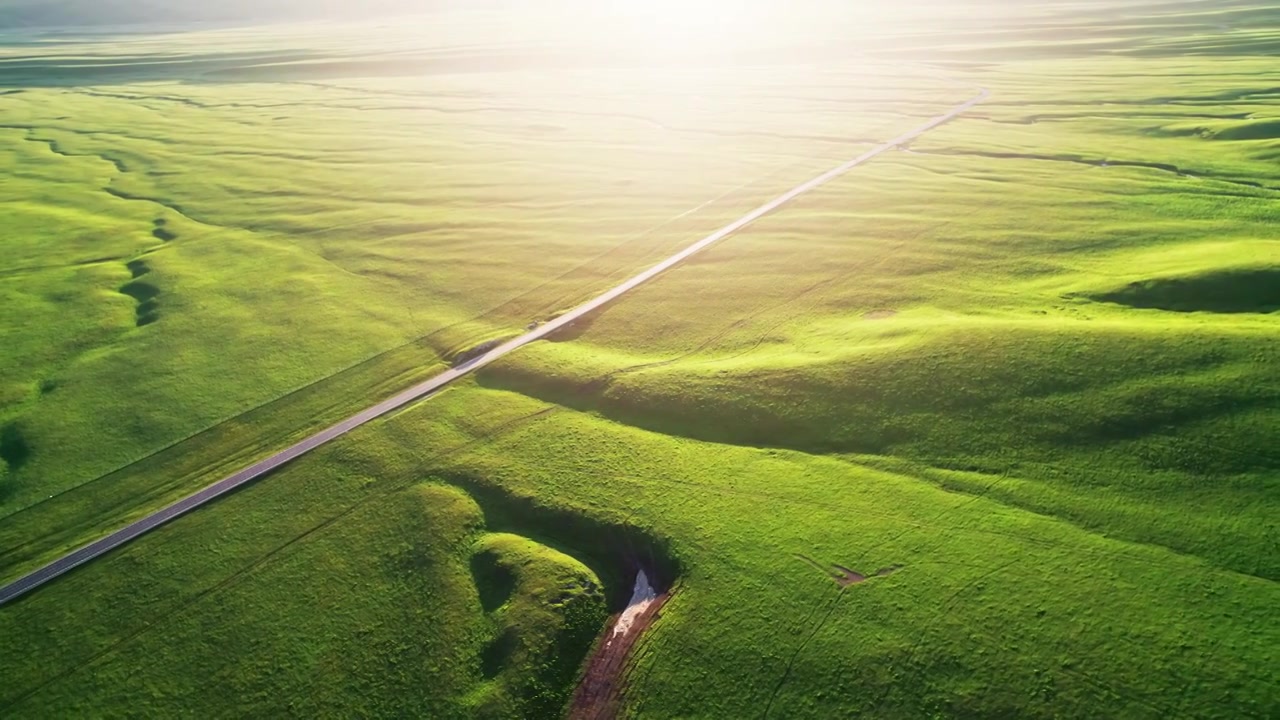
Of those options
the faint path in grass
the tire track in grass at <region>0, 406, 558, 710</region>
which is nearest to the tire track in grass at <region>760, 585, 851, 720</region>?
the tire track in grass at <region>0, 406, 558, 710</region>

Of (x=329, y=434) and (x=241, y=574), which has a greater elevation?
(x=329, y=434)

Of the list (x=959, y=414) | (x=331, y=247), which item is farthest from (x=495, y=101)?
(x=959, y=414)

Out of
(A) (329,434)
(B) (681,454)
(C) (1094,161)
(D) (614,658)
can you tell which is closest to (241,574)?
(A) (329,434)

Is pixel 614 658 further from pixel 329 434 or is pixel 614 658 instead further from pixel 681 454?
pixel 329 434

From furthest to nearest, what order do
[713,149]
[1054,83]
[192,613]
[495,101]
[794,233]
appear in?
[495,101] → [1054,83] → [713,149] → [794,233] → [192,613]

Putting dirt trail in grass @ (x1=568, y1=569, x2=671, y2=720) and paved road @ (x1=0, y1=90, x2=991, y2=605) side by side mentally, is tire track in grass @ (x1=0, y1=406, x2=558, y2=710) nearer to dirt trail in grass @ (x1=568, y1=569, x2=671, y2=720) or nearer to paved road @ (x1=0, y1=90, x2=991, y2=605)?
paved road @ (x1=0, y1=90, x2=991, y2=605)

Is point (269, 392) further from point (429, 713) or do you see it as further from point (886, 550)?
point (886, 550)
